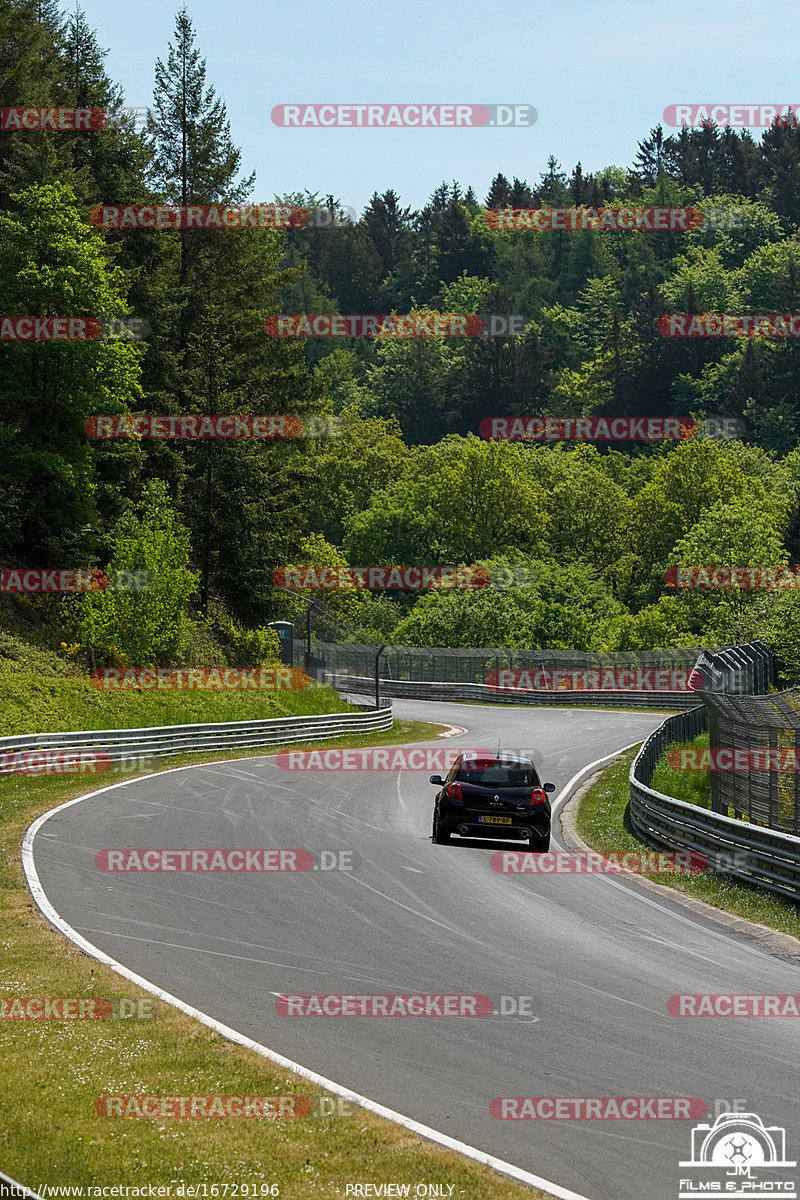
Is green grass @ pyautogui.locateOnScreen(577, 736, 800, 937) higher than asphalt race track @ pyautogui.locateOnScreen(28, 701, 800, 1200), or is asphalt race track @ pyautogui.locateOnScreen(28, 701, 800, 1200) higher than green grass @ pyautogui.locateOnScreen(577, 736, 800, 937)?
asphalt race track @ pyautogui.locateOnScreen(28, 701, 800, 1200)

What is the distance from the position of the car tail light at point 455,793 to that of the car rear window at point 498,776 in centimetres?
Result: 15

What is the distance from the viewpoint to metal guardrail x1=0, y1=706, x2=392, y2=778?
102ft

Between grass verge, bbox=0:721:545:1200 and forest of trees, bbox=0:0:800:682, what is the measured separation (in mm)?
35834

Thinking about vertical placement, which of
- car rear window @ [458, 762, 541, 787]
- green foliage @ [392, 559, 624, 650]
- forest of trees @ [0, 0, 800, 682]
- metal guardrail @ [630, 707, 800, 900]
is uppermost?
forest of trees @ [0, 0, 800, 682]

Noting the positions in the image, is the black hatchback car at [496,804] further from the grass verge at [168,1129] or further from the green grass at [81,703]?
the green grass at [81,703]

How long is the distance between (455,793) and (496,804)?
2.09 ft

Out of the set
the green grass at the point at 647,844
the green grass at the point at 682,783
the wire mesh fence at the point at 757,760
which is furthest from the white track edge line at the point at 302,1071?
the green grass at the point at 682,783

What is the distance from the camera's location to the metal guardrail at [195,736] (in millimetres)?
31100

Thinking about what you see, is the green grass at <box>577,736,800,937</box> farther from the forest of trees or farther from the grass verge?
the forest of trees

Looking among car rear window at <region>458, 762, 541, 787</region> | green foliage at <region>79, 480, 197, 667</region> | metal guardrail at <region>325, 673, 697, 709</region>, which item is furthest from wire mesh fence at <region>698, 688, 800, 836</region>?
metal guardrail at <region>325, 673, 697, 709</region>

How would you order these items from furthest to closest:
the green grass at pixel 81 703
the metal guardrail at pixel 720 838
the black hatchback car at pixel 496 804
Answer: the green grass at pixel 81 703 → the black hatchback car at pixel 496 804 → the metal guardrail at pixel 720 838

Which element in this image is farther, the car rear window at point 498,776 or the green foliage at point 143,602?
the green foliage at point 143,602

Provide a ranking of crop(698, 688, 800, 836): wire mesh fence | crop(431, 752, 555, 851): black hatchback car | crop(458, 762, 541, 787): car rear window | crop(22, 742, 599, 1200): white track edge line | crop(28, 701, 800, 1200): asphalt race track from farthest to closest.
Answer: crop(458, 762, 541, 787): car rear window → crop(431, 752, 555, 851): black hatchback car → crop(698, 688, 800, 836): wire mesh fence → crop(28, 701, 800, 1200): asphalt race track → crop(22, 742, 599, 1200): white track edge line

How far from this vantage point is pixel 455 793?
20094mm
